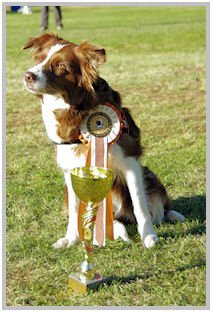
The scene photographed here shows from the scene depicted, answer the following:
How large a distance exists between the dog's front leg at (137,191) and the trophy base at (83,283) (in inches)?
24.6

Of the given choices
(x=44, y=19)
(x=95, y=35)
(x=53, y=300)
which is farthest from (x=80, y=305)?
(x=44, y=19)

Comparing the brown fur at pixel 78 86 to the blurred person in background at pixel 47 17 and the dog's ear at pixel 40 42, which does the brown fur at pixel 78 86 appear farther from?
the blurred person in background at pixel 47 17

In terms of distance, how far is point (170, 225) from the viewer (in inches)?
171

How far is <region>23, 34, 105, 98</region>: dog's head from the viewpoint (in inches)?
134

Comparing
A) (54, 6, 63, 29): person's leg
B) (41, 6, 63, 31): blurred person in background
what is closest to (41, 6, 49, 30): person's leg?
(41, 6, 63, 31): blurred person in background

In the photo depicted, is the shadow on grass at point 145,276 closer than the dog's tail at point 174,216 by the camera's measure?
Yes

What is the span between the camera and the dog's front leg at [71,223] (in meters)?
4.08

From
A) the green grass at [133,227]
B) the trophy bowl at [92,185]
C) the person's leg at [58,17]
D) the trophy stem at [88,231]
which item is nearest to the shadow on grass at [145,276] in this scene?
the green grass at [133,227]

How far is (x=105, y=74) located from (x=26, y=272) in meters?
7.97

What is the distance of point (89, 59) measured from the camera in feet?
11.6

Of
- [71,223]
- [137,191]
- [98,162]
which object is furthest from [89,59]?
[71,223]

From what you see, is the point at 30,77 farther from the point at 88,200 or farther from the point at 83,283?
the point at 83,283

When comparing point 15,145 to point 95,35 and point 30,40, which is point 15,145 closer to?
point 30,40

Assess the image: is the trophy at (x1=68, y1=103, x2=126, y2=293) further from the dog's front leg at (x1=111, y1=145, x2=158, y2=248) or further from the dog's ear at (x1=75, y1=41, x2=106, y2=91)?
the dog's ear at (x1=75, y1=41, x2=106, y2=91)
